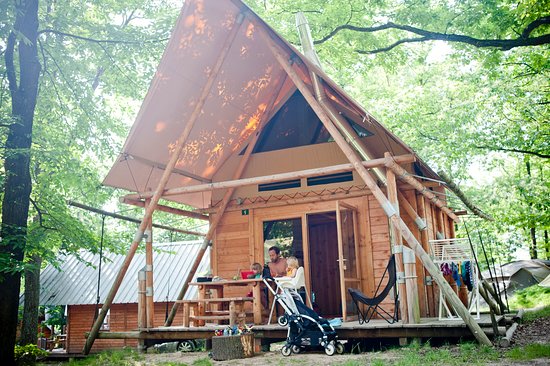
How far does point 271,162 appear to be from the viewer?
10.6 m

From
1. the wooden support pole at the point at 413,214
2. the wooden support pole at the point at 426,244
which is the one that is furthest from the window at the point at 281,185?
the wooden support pole at the point at 426,244

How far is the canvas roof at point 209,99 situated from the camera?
7852 mm

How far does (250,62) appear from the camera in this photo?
9.16 meters

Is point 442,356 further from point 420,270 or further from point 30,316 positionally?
point 30,316

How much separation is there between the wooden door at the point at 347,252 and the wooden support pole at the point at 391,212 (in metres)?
1.41

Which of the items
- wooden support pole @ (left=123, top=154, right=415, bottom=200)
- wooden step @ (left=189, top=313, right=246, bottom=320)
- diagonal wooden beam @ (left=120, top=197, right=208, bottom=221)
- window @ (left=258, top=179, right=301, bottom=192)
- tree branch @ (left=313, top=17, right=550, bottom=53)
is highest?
tree branch @ (left=313, top=17, right=550, bottom=53)

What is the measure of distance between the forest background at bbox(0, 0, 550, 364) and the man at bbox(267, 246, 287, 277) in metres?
3.42

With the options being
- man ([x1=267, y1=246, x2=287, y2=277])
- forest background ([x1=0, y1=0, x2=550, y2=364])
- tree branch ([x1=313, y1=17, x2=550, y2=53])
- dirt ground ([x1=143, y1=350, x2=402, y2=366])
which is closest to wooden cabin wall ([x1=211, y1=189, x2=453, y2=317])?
man ([x1=267, y1=246, x2=287, y2=277])

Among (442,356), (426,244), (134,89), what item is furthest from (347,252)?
(134,89)

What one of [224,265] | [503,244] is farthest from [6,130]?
[503,244]

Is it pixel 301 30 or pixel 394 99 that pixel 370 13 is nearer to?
pixel 301 30

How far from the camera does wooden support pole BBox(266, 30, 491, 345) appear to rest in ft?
20.6

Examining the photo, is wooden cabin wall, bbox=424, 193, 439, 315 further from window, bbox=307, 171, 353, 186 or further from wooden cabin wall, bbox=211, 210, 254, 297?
wooden cabin wall, bbox=211, 210, 254, 297

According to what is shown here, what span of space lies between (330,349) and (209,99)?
482 centimetres
